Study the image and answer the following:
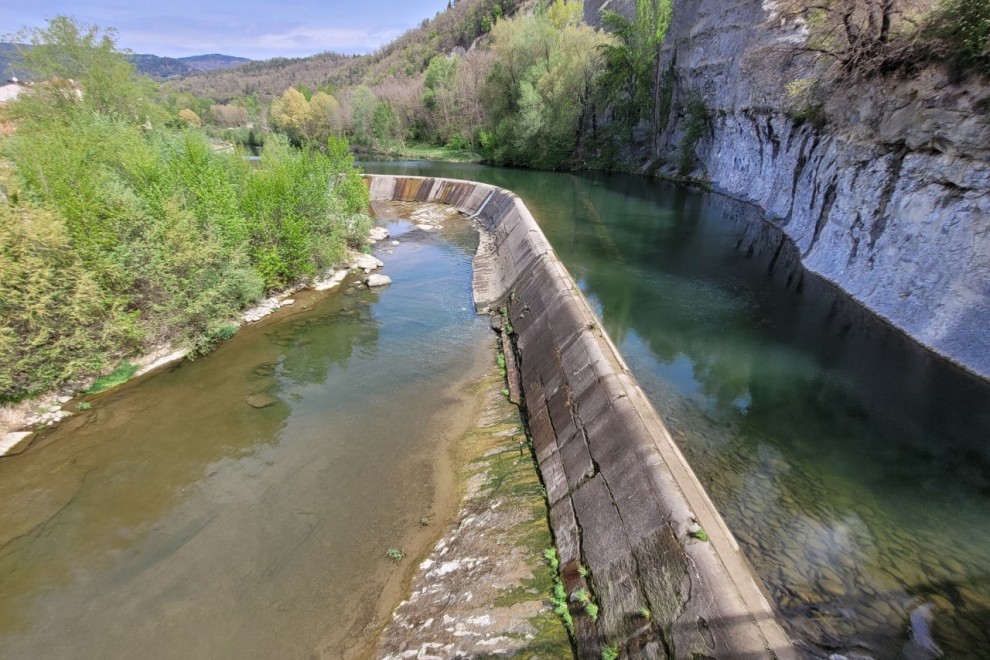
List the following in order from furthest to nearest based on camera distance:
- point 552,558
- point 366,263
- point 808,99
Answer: point 366,263 < point 808,99 < point 552,558

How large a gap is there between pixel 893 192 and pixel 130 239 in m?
22.1

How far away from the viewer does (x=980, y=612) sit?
5703mm

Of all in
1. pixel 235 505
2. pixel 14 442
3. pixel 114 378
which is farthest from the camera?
pixel 114 378

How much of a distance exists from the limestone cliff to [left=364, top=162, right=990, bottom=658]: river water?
34.5 inches

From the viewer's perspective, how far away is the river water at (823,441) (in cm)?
579

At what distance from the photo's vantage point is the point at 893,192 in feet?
45.5

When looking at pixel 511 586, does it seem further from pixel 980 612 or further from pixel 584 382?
pixel 980 612

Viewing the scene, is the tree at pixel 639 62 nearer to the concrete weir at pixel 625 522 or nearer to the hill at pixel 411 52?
the concrete weir at pixel 625 522

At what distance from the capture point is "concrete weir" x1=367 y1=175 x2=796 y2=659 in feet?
15.8

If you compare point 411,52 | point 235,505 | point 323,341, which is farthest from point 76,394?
point 411,52

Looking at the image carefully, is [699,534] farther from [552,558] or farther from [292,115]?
[292,115]

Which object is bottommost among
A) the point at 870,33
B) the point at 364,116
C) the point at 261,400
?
the point at 261,400

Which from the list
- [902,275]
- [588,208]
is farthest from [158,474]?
[588,208]

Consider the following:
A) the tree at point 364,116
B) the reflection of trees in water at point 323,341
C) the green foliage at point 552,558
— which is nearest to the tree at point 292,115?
the tree at point 364,116
